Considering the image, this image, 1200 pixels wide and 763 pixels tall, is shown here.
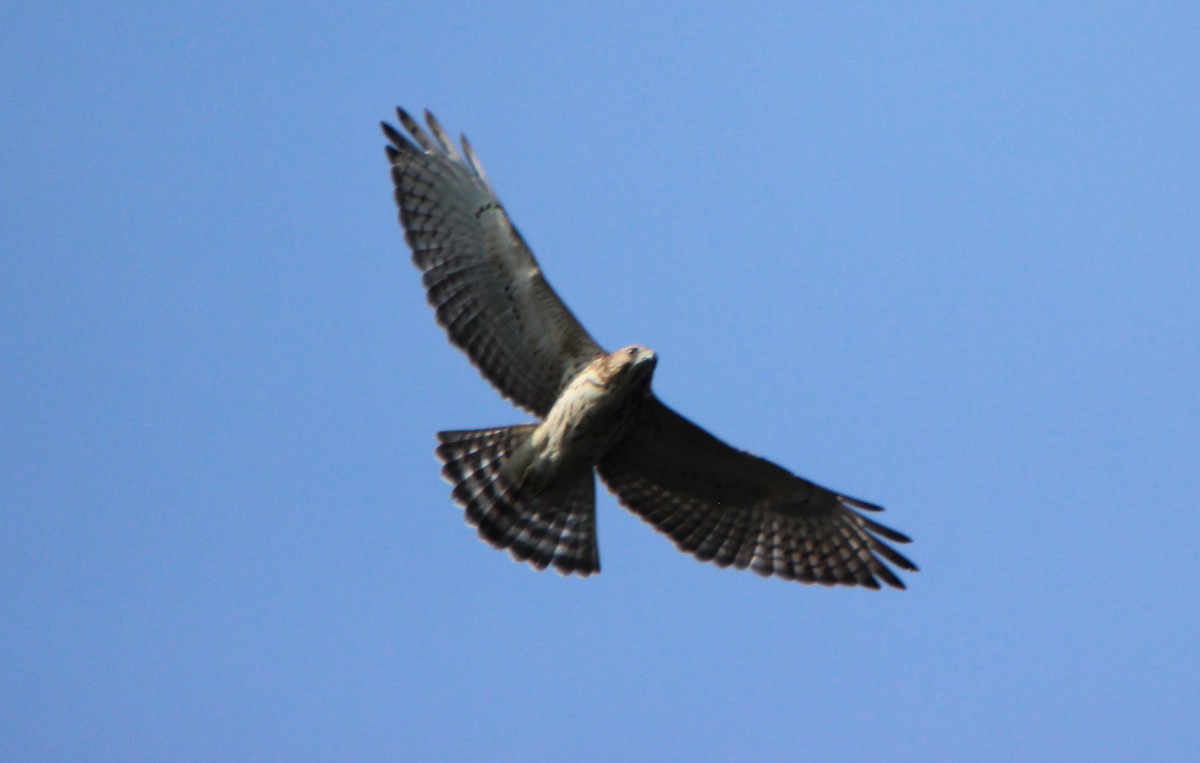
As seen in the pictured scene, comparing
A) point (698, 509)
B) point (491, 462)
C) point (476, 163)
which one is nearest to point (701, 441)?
point (698, 509)

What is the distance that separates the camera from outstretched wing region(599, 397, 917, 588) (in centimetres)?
1203

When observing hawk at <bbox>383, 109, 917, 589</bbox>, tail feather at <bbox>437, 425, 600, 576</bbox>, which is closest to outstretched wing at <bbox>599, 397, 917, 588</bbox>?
hawk at <bbox>383, 109, 917, 589</bbox>

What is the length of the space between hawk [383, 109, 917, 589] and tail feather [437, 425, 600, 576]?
0.01m

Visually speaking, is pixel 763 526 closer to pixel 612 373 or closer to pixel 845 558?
pixel 845 558

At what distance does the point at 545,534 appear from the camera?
1201 cm

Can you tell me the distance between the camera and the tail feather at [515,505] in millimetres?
→ 11812

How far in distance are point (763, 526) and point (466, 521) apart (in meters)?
2.25

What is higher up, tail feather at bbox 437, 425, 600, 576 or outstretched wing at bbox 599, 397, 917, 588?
outstretched wing at bbox 599, 397, 917, 588

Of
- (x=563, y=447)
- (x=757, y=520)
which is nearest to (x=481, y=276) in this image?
(x=563, y=447)

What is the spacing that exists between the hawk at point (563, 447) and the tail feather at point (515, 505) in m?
0.01

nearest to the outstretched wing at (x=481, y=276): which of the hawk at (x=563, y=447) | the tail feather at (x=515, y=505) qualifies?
the hawk at (x=563, y=447)

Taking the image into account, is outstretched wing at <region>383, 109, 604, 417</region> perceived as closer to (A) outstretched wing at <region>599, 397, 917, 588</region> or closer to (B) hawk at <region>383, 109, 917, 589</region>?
(B) hawk at <region>383, 109, 917, 589</region>

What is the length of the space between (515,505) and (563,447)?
80 cm

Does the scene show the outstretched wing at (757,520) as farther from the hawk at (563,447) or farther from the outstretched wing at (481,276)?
the outstretched wing at (481,276)
